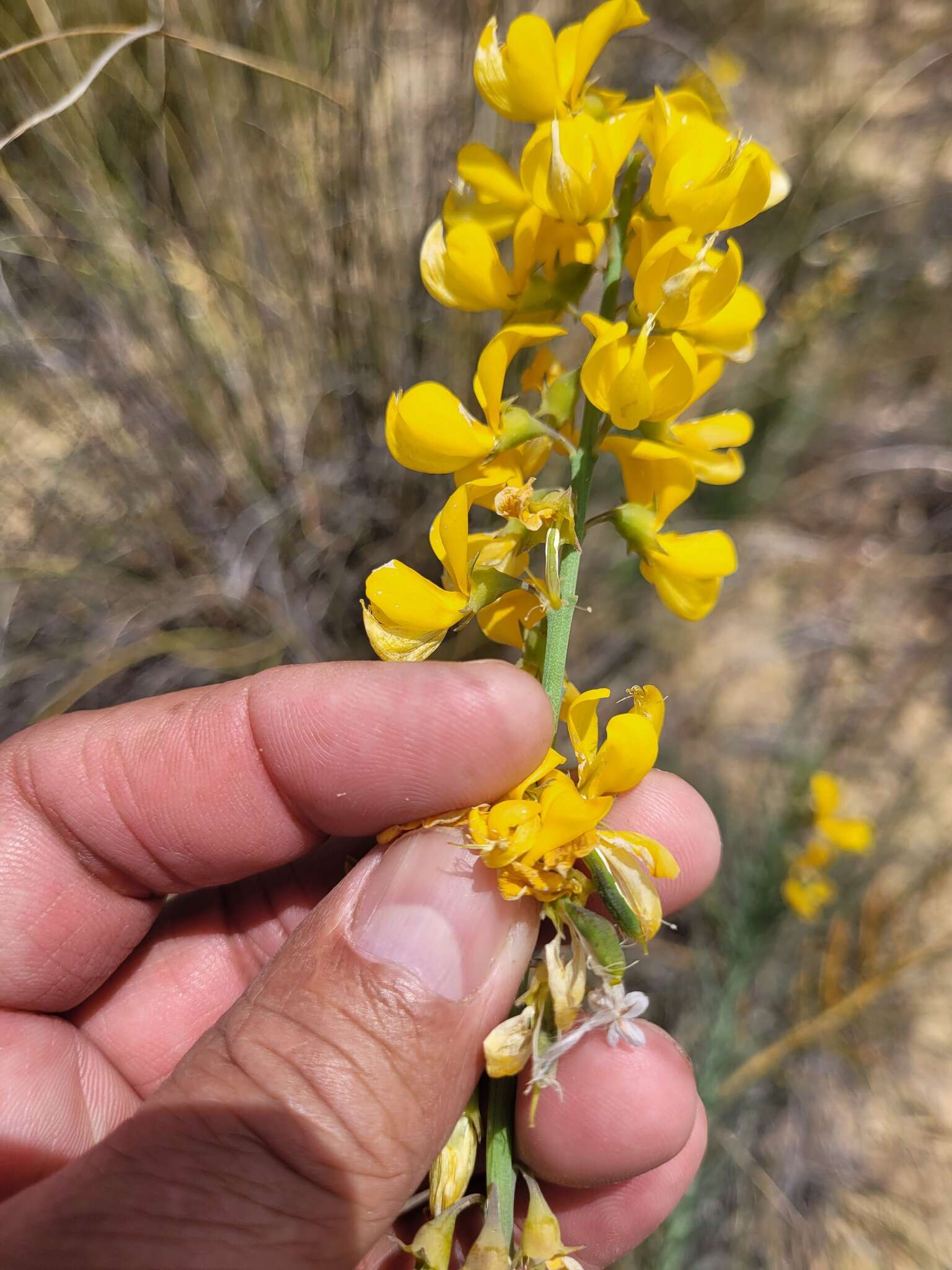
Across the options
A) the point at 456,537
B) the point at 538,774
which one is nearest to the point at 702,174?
the point at 456,537

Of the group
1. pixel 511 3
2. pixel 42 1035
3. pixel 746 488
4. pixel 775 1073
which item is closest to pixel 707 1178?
pixel 775 1073

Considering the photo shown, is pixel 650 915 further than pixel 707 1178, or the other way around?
pixel 707 1178

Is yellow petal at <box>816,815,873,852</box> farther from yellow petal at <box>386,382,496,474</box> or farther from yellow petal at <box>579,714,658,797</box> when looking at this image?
yellow petal at <box>386,382,496,474</box>

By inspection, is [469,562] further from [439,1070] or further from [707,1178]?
[707,1178]

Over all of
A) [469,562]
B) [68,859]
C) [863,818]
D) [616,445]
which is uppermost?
[616,445]

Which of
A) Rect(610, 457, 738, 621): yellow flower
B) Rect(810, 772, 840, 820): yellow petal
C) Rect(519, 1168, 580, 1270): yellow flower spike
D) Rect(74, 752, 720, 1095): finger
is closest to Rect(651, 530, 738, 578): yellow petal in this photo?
Rect(610, 457, 738, 621): yellow flower

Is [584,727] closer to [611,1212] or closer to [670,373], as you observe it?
[670,373]

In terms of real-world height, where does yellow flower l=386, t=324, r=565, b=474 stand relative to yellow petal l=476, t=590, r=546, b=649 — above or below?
above
